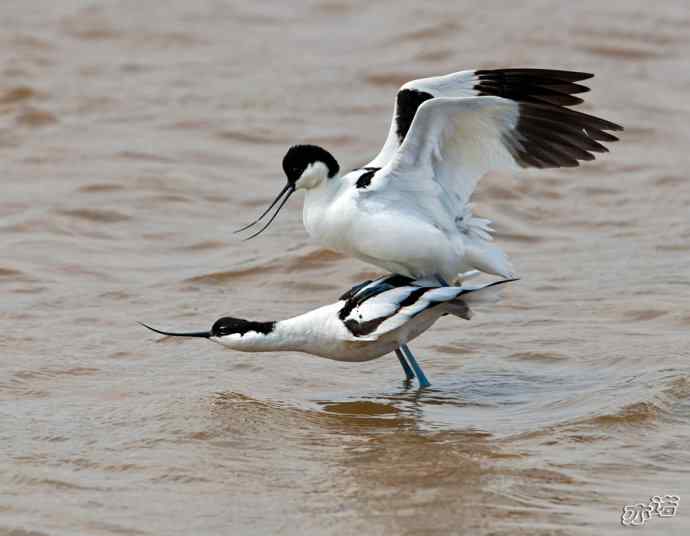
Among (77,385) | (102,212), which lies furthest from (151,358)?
(102,212)

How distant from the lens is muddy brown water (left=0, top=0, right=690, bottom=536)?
235 inches

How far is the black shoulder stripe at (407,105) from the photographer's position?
8094mm

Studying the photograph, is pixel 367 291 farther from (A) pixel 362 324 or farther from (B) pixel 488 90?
(B) pixel 488 90

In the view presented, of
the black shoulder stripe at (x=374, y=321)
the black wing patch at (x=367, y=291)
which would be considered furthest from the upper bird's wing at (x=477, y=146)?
the black shoulder stripe at (x=374, y=321)

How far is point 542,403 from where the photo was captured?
7359 millimetres

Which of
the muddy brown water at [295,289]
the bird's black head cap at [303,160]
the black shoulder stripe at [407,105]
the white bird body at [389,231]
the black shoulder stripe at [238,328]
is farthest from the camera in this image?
the black shoulder stripe at [407,105]

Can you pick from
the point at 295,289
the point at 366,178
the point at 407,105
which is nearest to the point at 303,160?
the point at 366,178

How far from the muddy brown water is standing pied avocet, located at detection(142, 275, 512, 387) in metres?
0.29

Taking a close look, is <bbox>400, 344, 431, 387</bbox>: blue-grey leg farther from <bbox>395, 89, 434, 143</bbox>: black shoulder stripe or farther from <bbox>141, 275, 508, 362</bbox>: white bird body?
<bbox>395, 89, 434, 143</bbox>: black shoulder stripe

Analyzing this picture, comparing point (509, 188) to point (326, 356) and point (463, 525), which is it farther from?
point (463, 525)

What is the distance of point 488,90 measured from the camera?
26.5 ft

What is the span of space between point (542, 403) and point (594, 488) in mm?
1421

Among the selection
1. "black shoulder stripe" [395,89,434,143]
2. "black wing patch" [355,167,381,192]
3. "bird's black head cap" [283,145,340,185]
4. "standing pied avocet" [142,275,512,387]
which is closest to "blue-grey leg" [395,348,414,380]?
"standing pied avocet" [142,275,512,387]

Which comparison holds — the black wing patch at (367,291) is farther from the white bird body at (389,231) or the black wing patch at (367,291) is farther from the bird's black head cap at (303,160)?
the bird's black head cap at (303,160)
